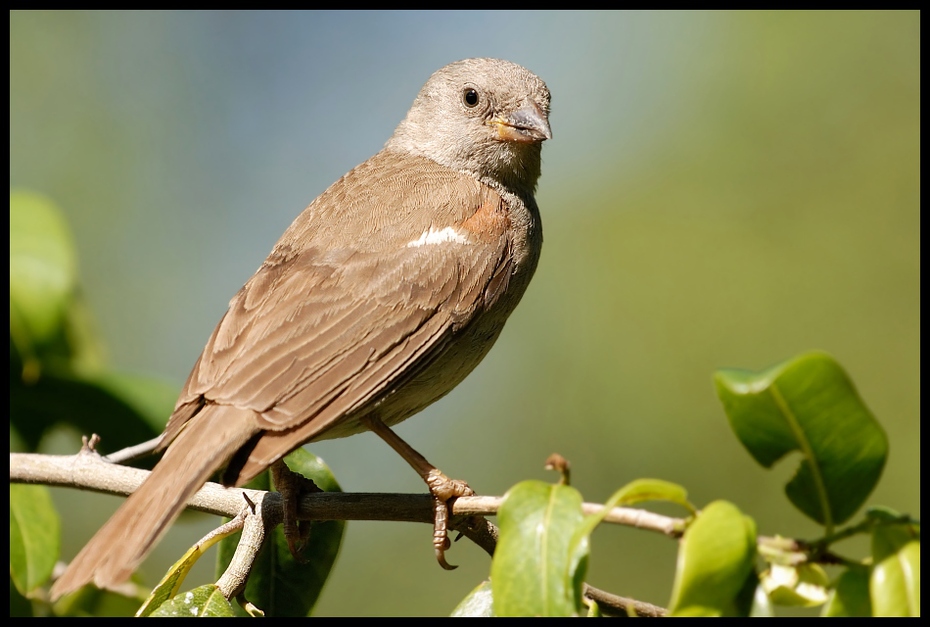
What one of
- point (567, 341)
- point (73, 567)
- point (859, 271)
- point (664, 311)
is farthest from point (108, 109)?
point (73, 567)

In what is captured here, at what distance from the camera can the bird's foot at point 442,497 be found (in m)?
3.33

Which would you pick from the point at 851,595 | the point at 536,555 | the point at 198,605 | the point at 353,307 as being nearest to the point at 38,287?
the point at 353,307

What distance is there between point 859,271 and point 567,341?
2.86m

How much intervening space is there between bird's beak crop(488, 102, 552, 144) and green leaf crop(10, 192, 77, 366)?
2.09m

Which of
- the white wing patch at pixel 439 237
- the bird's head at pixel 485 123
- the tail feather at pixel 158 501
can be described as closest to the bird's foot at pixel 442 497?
the tail feather at pixel 158 501

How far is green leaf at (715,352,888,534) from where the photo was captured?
7.12ft

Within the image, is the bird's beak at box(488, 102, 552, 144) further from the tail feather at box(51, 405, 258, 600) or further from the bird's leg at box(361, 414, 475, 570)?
the tail feather at box(51, 405, 258, 600)

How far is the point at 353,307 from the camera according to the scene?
146 inches

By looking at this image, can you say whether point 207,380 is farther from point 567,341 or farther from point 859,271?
point 859,271

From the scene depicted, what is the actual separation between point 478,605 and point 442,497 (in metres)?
0.55

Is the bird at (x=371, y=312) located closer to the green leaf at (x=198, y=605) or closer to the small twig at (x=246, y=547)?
the green leaf at (x=198, y=605)

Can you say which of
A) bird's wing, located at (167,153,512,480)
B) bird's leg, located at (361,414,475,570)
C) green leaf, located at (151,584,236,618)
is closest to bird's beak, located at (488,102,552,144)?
bird's wing, located at (167,153,512,480)

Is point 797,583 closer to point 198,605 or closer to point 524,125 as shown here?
point 198,605

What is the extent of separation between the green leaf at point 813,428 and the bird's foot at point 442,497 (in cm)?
130
